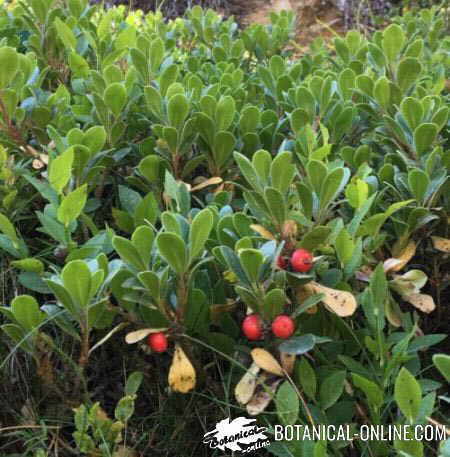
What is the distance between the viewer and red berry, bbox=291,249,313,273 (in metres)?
1.57

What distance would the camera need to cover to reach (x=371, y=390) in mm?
1472

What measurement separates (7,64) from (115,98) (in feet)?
1.13

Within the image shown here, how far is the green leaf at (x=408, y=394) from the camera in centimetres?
135

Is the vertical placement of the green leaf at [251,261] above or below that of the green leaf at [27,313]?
above

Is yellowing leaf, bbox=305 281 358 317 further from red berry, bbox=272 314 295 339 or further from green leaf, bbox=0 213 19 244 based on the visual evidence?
green leaf, bbox=0 213 19 244

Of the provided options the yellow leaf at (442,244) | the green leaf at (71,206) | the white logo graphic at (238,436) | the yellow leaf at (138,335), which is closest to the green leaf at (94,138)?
the green leaf at (71,206)

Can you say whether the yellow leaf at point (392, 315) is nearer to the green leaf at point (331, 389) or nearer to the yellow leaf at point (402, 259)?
the yellow leaf at point (402, 259)

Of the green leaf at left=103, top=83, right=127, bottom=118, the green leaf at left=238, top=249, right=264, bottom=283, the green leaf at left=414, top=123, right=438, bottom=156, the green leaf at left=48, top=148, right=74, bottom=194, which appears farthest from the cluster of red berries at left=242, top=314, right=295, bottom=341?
the green leaf at left=103, top=83, right=127, bottom=118

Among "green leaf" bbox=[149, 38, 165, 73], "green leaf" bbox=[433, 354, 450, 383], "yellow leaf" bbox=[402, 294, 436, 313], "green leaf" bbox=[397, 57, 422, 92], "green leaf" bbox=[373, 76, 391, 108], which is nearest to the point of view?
"green leaf" bbox=[433, 354, 450, 383]

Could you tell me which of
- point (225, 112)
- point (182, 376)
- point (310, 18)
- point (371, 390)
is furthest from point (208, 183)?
point (310, 18)

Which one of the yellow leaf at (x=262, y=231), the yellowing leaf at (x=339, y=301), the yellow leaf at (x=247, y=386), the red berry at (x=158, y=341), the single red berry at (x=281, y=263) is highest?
the yellow leaf at (x=262, y=231)

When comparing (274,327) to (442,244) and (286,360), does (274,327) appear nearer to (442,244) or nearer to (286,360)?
(286,360)

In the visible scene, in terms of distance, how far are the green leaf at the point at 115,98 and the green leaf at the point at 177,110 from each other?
0.18 metres

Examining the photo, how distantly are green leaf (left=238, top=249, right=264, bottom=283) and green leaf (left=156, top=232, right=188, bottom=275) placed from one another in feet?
0.43
